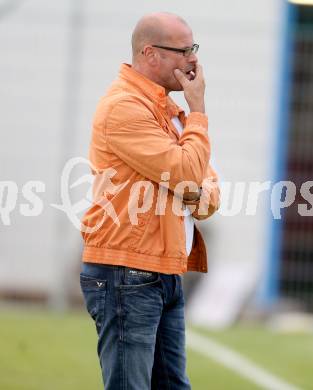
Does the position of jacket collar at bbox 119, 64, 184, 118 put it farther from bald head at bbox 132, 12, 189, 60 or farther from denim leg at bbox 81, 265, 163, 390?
denim leg at bbox 81, 265, 163, 390

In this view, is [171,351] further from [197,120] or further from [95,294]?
[197,120]

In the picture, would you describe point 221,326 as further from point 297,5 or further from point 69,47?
point 297,5

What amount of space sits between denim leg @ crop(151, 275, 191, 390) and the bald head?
3.31 feet

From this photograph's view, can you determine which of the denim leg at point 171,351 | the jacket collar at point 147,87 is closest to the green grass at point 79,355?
the denim leg at point 171,351

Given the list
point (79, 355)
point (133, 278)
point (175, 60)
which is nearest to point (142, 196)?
point (133, 278)

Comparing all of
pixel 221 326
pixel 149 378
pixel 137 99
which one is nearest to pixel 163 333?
pixel 149 378

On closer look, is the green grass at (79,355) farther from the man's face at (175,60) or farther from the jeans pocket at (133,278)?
the man's face at (175,60)

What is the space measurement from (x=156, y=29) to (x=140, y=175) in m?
0.60

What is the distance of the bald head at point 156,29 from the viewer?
4797 millimetres

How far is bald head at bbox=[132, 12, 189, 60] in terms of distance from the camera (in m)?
4.80

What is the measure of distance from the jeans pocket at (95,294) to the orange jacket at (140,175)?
0.09 m

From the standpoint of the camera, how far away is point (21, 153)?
1240 cm

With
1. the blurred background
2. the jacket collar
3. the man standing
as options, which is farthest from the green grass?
the jacket collar

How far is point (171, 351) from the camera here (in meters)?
5.01
